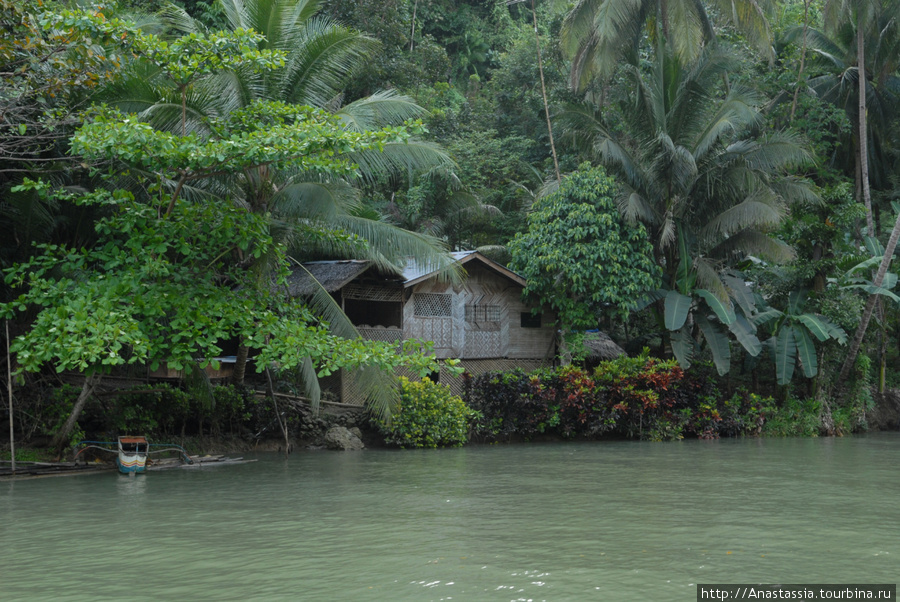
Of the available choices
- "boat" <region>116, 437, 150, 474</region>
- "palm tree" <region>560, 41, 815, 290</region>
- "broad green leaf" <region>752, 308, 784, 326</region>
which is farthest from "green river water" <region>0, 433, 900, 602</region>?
"broad green leaf" <region>752, 308, 784, 326</region>

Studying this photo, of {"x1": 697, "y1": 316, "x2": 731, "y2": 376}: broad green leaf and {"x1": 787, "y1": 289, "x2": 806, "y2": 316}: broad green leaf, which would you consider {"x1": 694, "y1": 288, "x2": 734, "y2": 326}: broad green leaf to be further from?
{"x1": 787, "y1": 289, "x2": 806, "y2": 316}: broad green leaf

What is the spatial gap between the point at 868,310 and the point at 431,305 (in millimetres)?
9347

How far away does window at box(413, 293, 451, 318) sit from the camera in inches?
685

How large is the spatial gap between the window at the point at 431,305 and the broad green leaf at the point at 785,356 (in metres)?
7.21

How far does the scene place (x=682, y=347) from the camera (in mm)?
17844

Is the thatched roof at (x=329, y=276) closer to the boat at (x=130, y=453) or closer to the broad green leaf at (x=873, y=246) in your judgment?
the boat at (x=130, y=453)

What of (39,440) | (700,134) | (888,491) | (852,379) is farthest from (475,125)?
(888,491)

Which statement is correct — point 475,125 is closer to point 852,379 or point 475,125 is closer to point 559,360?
point 559,360

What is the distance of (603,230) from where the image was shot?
1738 cm

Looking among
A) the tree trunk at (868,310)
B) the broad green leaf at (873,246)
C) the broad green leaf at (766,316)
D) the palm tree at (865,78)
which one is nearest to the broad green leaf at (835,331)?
the tree trunk at (868,310)

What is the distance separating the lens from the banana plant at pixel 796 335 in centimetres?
1780

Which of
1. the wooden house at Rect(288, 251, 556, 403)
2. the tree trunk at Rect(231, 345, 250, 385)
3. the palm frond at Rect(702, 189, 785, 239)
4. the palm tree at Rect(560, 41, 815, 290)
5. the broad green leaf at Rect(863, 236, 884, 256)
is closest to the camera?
the tree trunk at Rect(231, 345, 250, 385)

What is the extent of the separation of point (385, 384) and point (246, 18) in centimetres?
598

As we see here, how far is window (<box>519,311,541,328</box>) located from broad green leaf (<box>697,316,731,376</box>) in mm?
3570
